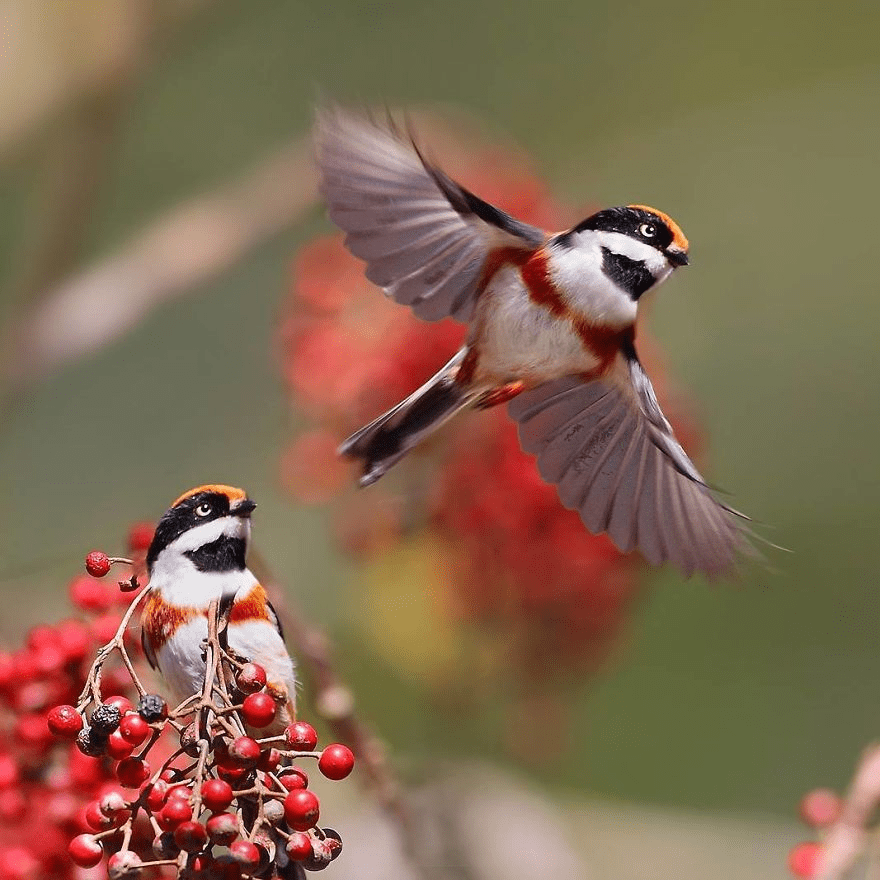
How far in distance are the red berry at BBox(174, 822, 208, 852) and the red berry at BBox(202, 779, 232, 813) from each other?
2 centimetres

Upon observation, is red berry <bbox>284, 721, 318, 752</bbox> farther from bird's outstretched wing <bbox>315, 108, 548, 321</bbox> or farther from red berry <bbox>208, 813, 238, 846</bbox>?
bird's outstretched wing <bbox>315, 108, 548, 321</bbox>

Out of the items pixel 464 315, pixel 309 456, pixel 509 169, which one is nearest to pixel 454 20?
pixel 509 169

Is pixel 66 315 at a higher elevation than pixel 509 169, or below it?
below

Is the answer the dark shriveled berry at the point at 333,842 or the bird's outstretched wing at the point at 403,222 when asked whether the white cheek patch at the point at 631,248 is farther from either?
the dark shriveled berry at the point at 333,842

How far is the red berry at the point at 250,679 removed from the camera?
129cm

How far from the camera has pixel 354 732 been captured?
64.3 inches

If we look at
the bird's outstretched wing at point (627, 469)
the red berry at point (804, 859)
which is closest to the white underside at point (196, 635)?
the bird's outstretched wing at point (627, 469)

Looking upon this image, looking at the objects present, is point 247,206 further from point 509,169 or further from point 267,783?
point 267,783

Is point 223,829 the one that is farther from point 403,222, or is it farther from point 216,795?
point 403,222

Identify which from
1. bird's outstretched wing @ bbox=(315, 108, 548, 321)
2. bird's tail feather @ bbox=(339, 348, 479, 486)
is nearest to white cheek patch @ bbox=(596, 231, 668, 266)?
bird's outstretched wing @ bbox=(315, 108, 548, 321)

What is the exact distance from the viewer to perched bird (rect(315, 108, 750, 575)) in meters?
1.76

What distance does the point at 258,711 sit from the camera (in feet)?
4.14

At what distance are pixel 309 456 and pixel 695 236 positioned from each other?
4.15 m

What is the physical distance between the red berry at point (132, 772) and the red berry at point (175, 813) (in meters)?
0.10
